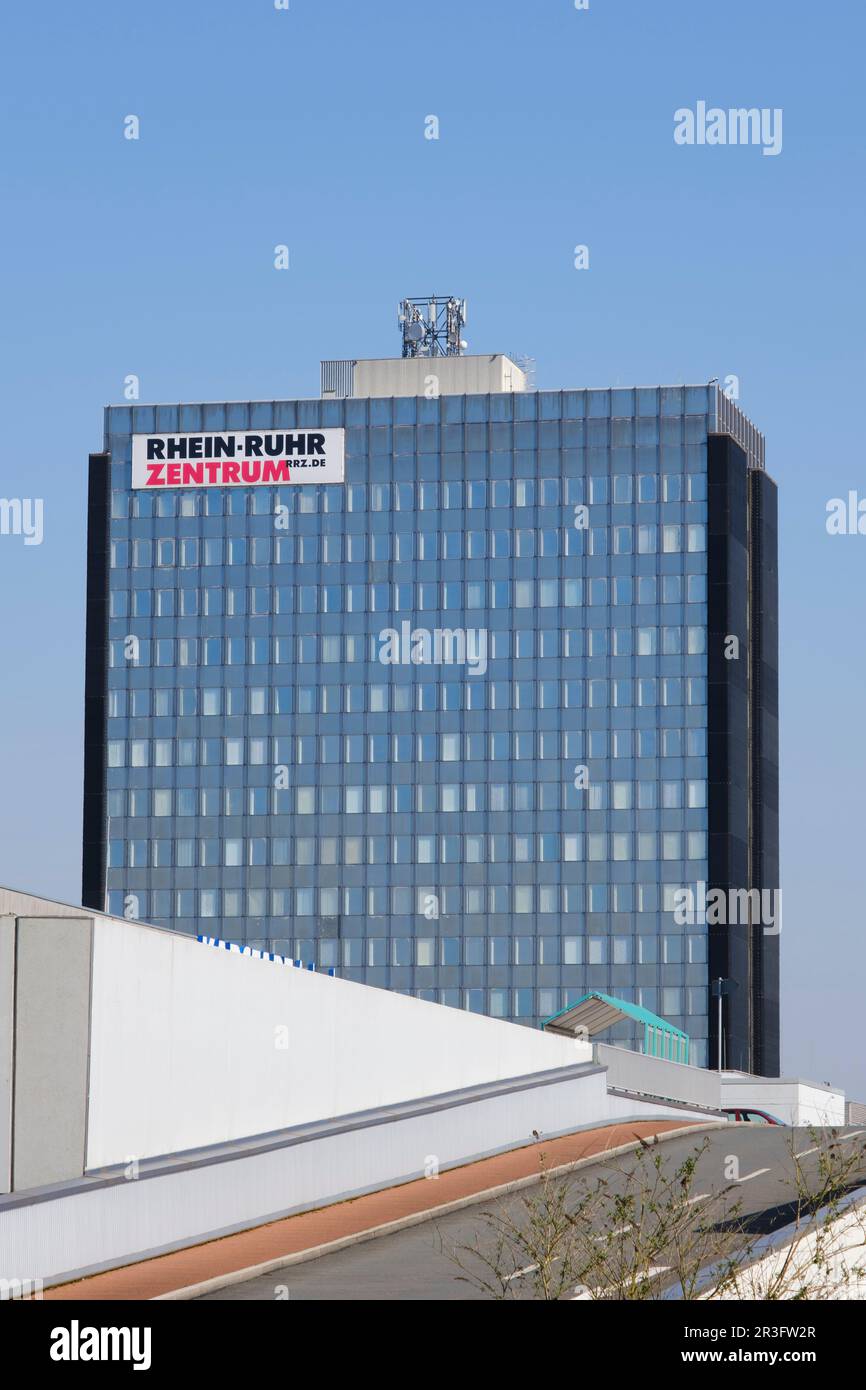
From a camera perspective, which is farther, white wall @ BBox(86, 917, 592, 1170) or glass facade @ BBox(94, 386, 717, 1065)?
glass facade @ BBox(94, 386, 717, 1065)

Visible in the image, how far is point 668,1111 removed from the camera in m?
44.5

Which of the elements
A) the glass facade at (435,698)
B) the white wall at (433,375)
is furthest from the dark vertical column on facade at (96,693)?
the white wall at (433,375)

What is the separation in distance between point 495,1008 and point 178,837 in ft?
68.2

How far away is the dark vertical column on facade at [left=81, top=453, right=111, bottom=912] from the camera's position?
134m

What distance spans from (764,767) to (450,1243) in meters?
→ 116

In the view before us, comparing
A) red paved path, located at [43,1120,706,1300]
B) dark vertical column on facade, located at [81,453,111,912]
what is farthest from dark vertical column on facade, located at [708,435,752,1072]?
red paved path, located at [43,1120,706,1300]

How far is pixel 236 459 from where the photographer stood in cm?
13400

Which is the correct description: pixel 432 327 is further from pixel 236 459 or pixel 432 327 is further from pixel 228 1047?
pixel 228 1047

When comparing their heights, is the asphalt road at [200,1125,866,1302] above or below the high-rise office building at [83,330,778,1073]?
below

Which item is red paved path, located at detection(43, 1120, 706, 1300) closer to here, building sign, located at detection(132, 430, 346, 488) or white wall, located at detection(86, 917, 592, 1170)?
white wall, located at detection(86, 917, 592, 1170)

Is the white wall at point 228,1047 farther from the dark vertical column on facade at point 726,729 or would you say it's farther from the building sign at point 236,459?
the building sign at point 236,459

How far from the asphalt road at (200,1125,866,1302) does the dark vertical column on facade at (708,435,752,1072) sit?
9373cm

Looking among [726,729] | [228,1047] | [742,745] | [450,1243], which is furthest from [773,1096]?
[450,1243]
